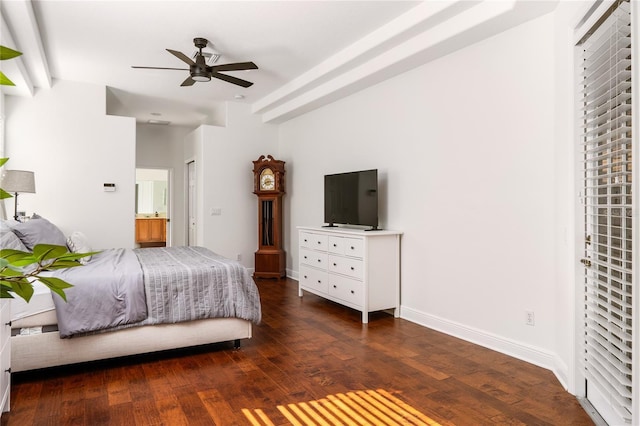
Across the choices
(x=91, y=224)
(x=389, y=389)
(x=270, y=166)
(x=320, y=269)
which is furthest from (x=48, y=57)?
(x=389, y=389)

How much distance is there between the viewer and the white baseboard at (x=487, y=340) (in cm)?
286

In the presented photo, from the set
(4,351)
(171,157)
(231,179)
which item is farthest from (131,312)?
(171,157)

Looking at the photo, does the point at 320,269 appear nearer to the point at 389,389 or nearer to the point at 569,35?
the point at 389,389

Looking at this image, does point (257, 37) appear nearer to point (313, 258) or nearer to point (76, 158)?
point (313, 258)

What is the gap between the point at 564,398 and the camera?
239 centimetres

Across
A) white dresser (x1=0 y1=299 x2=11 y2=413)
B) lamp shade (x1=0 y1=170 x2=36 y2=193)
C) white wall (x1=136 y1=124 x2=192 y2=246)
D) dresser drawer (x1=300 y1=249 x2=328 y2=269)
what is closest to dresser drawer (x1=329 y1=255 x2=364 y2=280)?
dresser drawer (x1=300 y1=249 x2=328 y2=269)

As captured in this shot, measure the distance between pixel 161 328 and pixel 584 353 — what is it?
2689 millimetres

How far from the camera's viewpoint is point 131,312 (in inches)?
110

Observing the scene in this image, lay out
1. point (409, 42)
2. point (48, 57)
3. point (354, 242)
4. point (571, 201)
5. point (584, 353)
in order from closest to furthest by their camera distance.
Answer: point (584, 353) < point (571, 201) < point (409, 42) < point (354, 242) < point (48, 57)

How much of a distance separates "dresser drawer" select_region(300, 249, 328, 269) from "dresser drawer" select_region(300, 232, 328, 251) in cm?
6

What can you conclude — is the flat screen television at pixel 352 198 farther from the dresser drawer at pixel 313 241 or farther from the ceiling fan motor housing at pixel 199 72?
the ceiling fan motor housing at pixel 199 72

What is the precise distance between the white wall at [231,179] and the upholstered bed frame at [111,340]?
10.8ft

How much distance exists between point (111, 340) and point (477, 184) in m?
3.01

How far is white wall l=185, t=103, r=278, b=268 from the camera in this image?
20.7 ft
